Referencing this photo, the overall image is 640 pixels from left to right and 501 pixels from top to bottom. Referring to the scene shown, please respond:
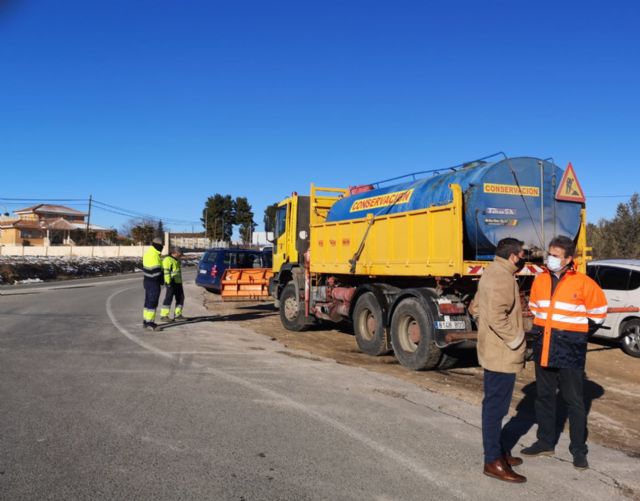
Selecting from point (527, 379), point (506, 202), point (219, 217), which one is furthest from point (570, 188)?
point (219, 217)

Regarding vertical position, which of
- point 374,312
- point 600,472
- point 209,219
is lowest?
point 600,472

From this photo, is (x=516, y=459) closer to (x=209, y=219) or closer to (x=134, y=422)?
(x=134, y=422)

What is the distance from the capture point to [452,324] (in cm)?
809

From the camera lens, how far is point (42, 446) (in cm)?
472

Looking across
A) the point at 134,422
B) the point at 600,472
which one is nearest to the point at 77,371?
the point at 134,422

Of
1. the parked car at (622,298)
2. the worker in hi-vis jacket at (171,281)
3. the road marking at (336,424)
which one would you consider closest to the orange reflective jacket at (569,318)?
the road marking at (336,424)

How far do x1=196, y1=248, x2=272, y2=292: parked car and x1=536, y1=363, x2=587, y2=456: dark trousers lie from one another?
16.6 metres

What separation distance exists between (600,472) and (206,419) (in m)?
3.43

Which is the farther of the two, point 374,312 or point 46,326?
point 46,326

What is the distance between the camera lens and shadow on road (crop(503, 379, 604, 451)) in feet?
17.8

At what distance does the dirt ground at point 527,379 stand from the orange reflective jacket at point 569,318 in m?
1.15

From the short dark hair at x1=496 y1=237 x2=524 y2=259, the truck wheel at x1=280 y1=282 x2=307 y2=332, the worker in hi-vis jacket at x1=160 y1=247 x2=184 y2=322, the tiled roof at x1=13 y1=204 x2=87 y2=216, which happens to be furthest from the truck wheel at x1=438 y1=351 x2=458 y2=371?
the tiled roof at x1=13 y1=204 x2=87 y2=216

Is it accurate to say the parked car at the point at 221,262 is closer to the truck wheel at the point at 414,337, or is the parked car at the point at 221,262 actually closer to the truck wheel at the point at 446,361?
the truck wheel at the point at 414,337

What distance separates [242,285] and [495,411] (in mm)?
12643
